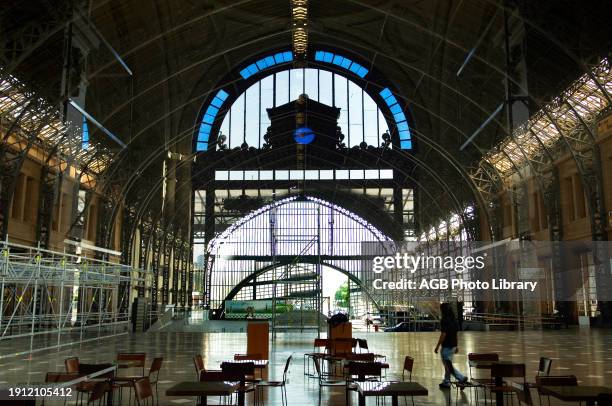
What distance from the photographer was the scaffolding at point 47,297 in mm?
17281

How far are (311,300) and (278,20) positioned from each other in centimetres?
1691

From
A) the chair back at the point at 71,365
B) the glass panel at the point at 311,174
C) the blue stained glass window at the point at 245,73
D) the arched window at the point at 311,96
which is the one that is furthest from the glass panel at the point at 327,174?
the chair back at the point at 71,365

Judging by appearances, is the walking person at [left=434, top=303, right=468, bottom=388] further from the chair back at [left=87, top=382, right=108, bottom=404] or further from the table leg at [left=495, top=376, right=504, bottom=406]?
the chair back at [left=87, top=382, right=108, bottom=404]

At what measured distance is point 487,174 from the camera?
109 feet

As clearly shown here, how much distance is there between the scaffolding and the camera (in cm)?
1728

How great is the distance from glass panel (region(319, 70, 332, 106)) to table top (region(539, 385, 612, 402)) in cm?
4237

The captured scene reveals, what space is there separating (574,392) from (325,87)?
43.6 metres

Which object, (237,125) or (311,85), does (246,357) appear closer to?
(237,125)

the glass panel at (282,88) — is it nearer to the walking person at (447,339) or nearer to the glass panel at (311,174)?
the glass panel at (311,174)

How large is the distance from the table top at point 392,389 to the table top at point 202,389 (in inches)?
63.1

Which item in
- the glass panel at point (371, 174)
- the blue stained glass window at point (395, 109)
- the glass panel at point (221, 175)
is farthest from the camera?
the blue stained glass window at point (395, 109)

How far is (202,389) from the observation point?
7039 mm

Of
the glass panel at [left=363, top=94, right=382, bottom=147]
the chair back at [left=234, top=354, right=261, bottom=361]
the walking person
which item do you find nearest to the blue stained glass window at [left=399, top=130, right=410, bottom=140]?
the glass panel at [left=363, top=94, right=382, bottom=147]

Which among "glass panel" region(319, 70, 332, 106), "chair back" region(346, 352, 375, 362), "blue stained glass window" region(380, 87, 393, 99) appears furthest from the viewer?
"blue stained glass window" region(380, 87, 393, 99)
